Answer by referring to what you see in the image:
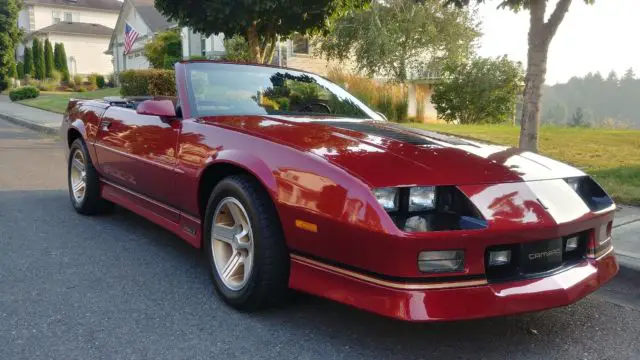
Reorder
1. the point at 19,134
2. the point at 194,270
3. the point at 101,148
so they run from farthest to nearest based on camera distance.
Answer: the point at 19,134
the point at 101,148
the point at 194,270

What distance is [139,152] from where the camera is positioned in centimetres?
398

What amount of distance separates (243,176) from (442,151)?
3.55 ft

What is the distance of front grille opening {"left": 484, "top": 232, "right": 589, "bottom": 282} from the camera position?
2.46 m

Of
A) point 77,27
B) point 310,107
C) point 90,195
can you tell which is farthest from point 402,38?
point 77,27

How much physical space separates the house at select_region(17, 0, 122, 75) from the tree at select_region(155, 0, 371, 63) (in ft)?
151

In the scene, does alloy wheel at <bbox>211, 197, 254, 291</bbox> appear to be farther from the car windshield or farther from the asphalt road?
the car windshield

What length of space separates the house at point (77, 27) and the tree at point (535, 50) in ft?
168

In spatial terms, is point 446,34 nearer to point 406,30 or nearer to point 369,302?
point 406,30

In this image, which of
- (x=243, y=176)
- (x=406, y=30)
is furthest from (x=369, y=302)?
(x=406, y=30)

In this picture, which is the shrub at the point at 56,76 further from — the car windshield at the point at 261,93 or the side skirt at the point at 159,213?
the car windshield at the point at 261,93

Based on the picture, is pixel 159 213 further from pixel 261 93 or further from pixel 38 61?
pixel 38 61

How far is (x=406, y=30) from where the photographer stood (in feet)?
81.0

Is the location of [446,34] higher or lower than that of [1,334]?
higher

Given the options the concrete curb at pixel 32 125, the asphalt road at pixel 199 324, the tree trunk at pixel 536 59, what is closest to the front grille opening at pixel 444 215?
the asphalt road at pixel 199 324
